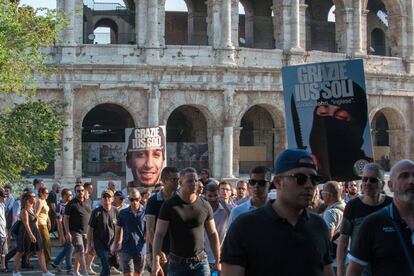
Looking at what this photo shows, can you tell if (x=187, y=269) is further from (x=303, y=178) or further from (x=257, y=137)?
(x=257, y=137)

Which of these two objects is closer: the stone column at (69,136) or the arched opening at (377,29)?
the stone column at (69,136)

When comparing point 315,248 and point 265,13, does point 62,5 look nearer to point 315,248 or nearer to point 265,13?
point 265,13

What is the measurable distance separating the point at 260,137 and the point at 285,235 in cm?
2579

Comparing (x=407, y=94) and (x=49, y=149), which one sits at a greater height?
(x=407, y=94)

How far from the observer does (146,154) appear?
1750 centimetres

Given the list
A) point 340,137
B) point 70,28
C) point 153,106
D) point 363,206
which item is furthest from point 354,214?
point 70,28

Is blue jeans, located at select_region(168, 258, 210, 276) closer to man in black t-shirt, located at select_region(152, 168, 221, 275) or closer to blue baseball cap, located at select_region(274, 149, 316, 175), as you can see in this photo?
man in black t-shirt, located at select_region(152, 168, 221, 275)

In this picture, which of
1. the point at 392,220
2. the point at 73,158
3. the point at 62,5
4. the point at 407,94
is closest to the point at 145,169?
the point at 73,158

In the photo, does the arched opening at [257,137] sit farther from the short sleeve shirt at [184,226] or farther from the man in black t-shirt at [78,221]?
the short sleeve shirt at [184,226]

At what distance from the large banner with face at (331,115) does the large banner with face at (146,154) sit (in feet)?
25.0

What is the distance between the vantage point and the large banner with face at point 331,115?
9.68 metres

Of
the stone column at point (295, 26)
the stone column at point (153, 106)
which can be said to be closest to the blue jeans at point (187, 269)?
the stone column at point (153, 106)

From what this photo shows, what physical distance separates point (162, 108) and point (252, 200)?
1855cm

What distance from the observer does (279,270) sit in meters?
3.57
